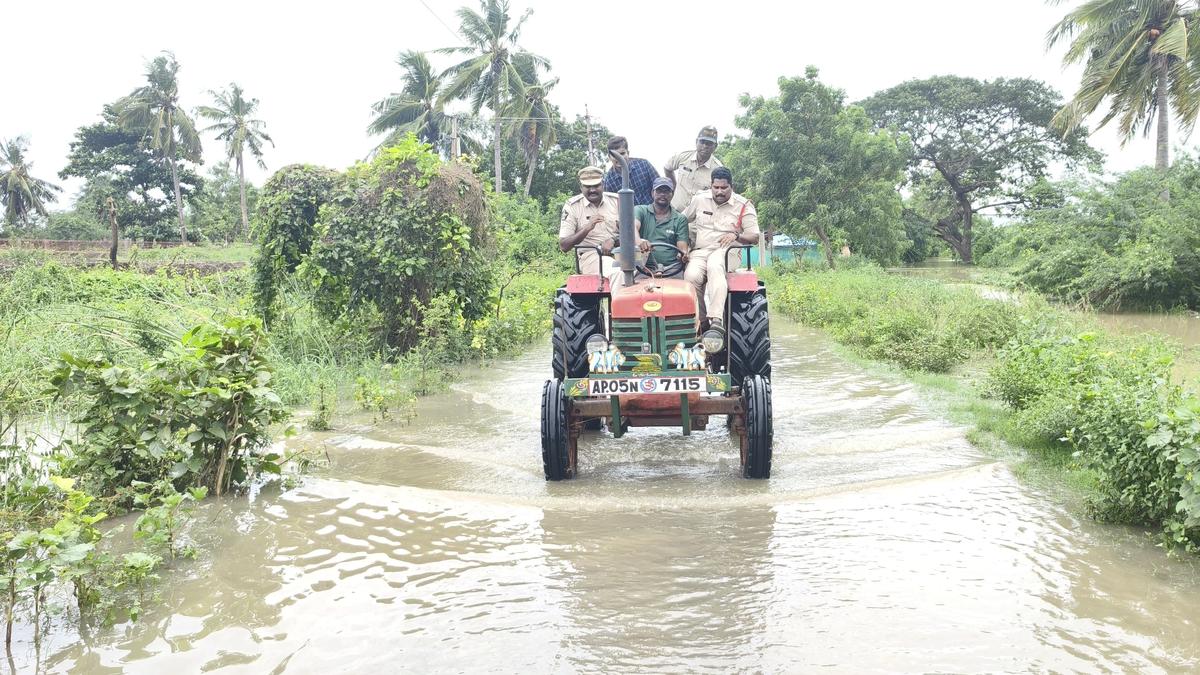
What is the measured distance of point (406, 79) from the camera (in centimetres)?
3866

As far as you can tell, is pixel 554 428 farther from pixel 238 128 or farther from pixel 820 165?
pixel 238 128

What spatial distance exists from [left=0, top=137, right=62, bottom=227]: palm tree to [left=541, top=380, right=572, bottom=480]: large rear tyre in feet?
161

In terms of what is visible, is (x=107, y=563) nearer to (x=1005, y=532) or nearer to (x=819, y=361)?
(x=1005, y=532)

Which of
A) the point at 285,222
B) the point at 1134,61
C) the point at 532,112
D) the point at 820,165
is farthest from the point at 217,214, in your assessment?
the point at 1134,61

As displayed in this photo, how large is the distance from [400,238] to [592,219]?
4961mm

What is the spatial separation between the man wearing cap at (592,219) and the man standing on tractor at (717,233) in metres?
0.68

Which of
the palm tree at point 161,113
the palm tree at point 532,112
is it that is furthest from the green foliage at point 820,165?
the palm tree at point 161,113

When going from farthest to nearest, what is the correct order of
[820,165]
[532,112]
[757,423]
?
[532,112] → [820,165] → [757,423]

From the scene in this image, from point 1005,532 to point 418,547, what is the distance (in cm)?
358

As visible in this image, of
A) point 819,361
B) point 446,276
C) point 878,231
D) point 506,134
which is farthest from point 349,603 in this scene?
point 506,134

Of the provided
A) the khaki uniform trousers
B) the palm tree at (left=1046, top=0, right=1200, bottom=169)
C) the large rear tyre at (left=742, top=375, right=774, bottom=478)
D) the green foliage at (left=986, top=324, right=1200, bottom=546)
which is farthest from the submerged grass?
the palm tree at (left=1046, top=0, right=1200, bottom=169)

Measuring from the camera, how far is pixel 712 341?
254 inches

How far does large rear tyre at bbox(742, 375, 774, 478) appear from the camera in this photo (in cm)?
627

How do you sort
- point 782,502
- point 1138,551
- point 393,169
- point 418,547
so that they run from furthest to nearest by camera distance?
point 393,169
point 782,502
point 418,547
point 1138,551
